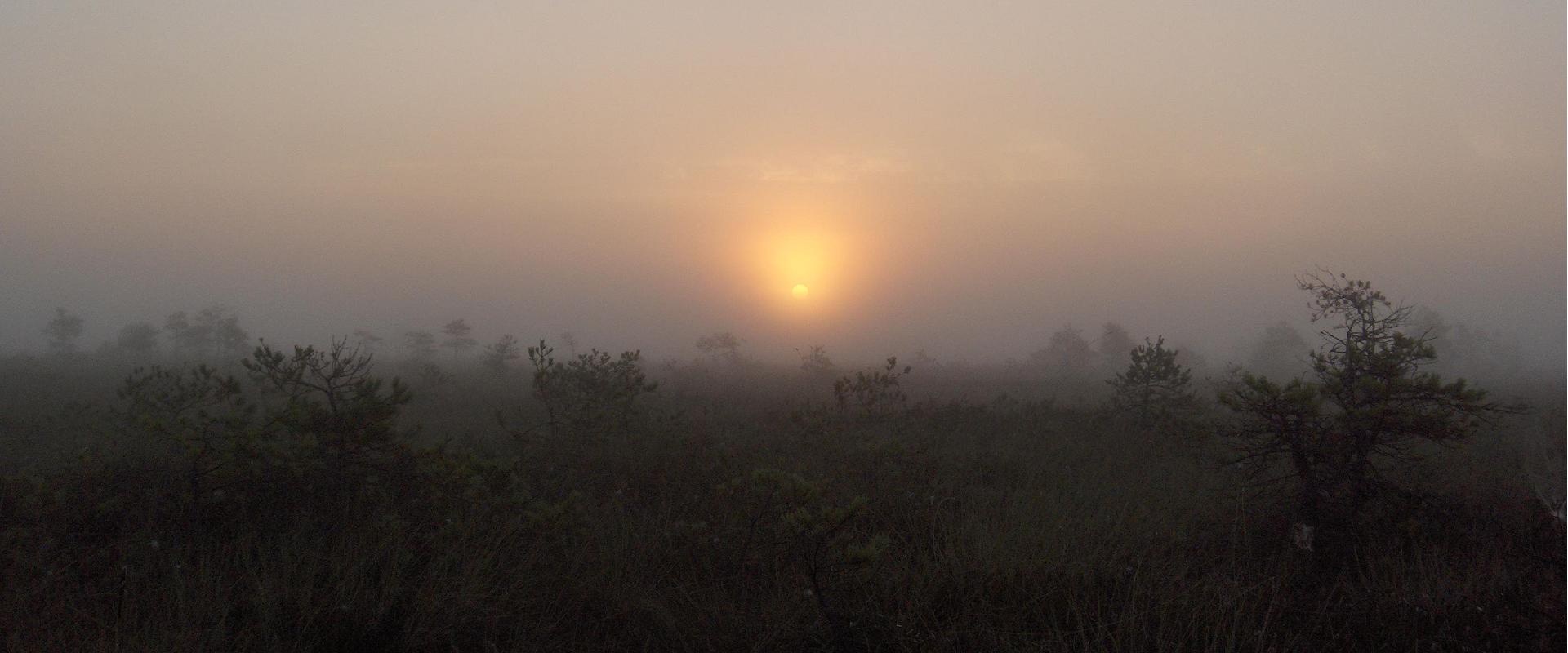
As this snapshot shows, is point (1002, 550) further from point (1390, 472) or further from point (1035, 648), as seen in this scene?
point (1390, 472)

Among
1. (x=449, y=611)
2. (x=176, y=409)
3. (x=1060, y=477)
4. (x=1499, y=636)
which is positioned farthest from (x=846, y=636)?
(x=176, y=409)

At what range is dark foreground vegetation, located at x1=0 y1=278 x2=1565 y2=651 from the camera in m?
3.30

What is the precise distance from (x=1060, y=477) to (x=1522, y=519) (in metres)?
3.17

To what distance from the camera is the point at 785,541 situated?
14.3 ft

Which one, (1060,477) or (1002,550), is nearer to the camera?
(1002,550)

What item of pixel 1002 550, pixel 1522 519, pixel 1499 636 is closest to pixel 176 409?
pixel 1002 550

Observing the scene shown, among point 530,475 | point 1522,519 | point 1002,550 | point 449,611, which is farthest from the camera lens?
point 530,475

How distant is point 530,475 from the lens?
6441 mm

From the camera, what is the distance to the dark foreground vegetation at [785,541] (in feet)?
10.8

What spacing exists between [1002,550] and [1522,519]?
4.10 m

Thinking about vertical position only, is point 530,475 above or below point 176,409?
below

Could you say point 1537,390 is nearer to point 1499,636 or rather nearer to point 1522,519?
point 1522,519

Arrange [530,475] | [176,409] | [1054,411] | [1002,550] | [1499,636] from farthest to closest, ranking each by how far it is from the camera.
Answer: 1. [1054,411]
2. [176,409]
3. [530,475]
4. [1002,550]
5. [1499,636]

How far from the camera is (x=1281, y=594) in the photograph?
3.84 m
